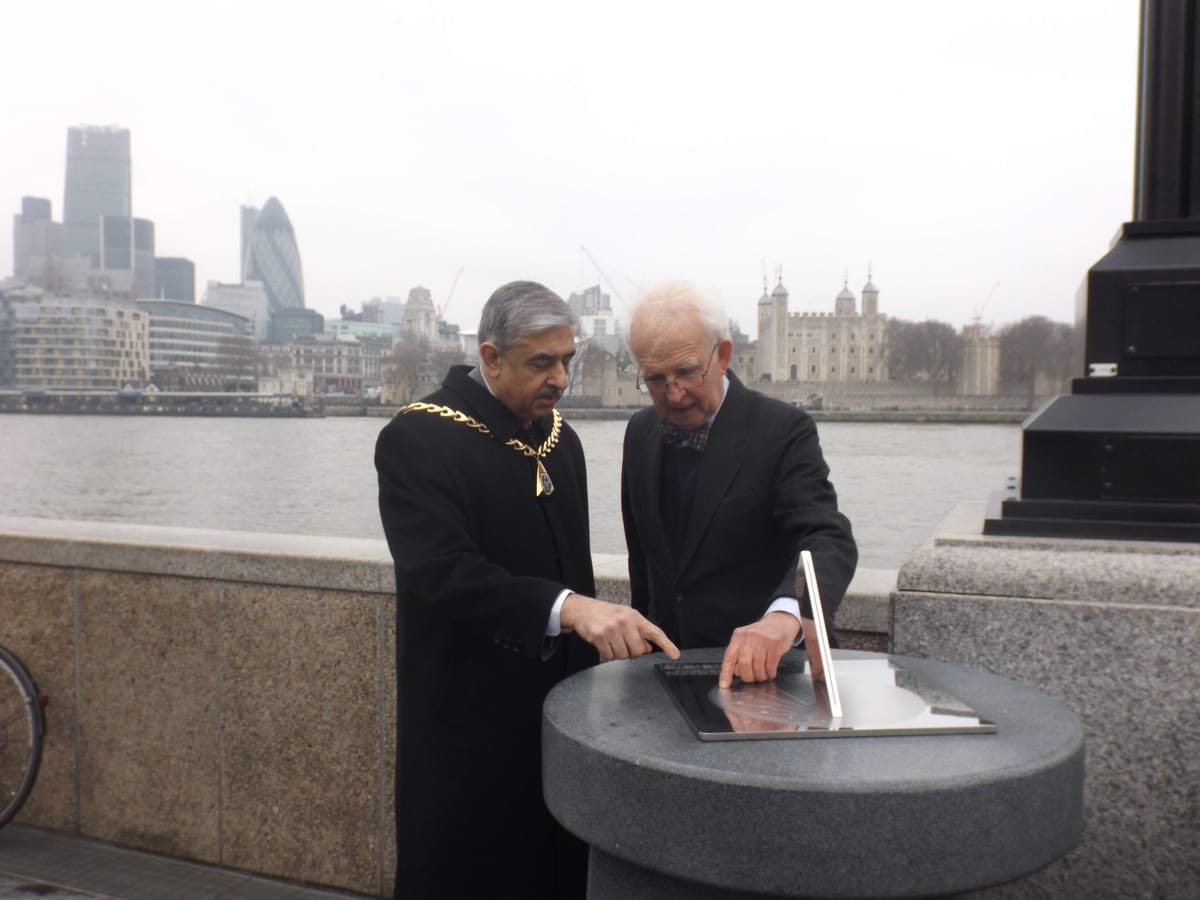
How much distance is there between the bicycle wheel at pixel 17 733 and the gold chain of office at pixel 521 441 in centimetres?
219

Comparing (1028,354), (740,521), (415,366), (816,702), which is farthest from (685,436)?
(1028,354)

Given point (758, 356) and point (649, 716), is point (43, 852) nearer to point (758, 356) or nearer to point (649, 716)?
point (649, 716)

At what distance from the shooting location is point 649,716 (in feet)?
5.97

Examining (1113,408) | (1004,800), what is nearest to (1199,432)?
(1113,408)

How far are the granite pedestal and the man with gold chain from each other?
58 centimetres

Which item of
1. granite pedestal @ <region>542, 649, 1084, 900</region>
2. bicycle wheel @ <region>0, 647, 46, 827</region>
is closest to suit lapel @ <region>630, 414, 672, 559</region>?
granite pedestal @ <region>542, 649, 1084, 900</region>

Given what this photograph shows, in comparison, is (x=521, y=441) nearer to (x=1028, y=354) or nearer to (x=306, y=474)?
(x=306, y=474)

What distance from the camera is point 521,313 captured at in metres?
2.27

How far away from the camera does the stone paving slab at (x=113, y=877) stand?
11.5ft

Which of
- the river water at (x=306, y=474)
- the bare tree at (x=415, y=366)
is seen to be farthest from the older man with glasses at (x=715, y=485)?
the bare tree at (x=415, y=366)

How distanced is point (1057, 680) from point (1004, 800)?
96 cm

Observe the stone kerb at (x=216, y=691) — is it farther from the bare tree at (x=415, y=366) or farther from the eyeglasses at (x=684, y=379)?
the bare tree at (x=415, y=366)

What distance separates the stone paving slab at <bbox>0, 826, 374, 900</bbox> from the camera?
3.50 meters

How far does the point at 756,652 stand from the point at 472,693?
0.66 meters
